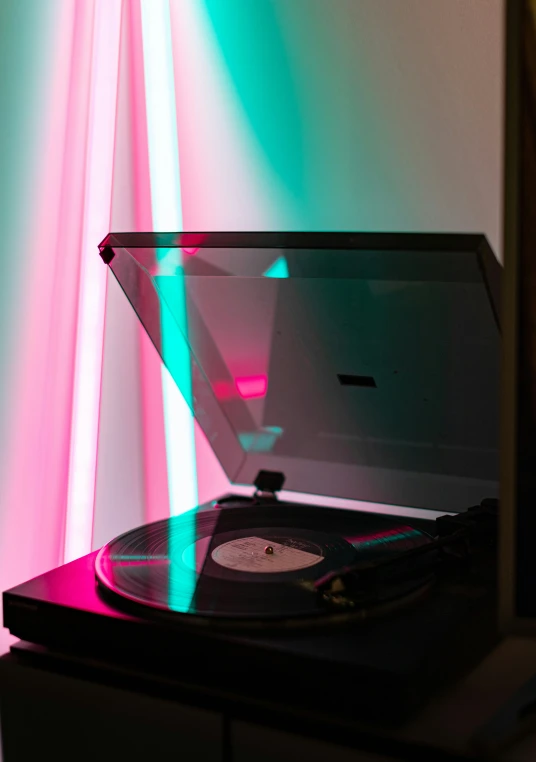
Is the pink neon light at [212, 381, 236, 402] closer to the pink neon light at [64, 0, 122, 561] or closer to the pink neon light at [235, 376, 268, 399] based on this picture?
the pink neon light at [235, 376, 268, 399]

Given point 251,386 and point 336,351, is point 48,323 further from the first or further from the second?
point 336,351

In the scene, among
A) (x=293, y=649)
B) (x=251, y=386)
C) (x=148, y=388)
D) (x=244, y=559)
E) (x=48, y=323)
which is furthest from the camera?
(x=148, y=388)

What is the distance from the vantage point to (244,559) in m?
0.85

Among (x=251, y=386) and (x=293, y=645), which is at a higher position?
(x=251, y=386)

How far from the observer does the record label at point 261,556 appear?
0.82 m

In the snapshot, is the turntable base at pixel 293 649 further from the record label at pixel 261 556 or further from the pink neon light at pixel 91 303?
the pink neon light at pixel 91 303

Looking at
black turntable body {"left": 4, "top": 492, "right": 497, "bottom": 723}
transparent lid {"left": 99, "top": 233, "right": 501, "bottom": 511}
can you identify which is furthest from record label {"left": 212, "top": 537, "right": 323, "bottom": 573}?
transparent lid {"left": 99, "top": 233, "right": 501, "bottom": 511}

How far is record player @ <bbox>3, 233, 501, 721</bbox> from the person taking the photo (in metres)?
0.65

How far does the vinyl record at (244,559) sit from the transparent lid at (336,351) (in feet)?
0.37

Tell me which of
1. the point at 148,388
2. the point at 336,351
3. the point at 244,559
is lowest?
the point at 244,559

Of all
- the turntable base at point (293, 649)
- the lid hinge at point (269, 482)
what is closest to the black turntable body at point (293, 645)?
the turntable base at point (293, 649)

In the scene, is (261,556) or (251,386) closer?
(261,556)

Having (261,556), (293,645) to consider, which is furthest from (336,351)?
(293,645)

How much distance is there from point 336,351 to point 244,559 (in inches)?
12.8
